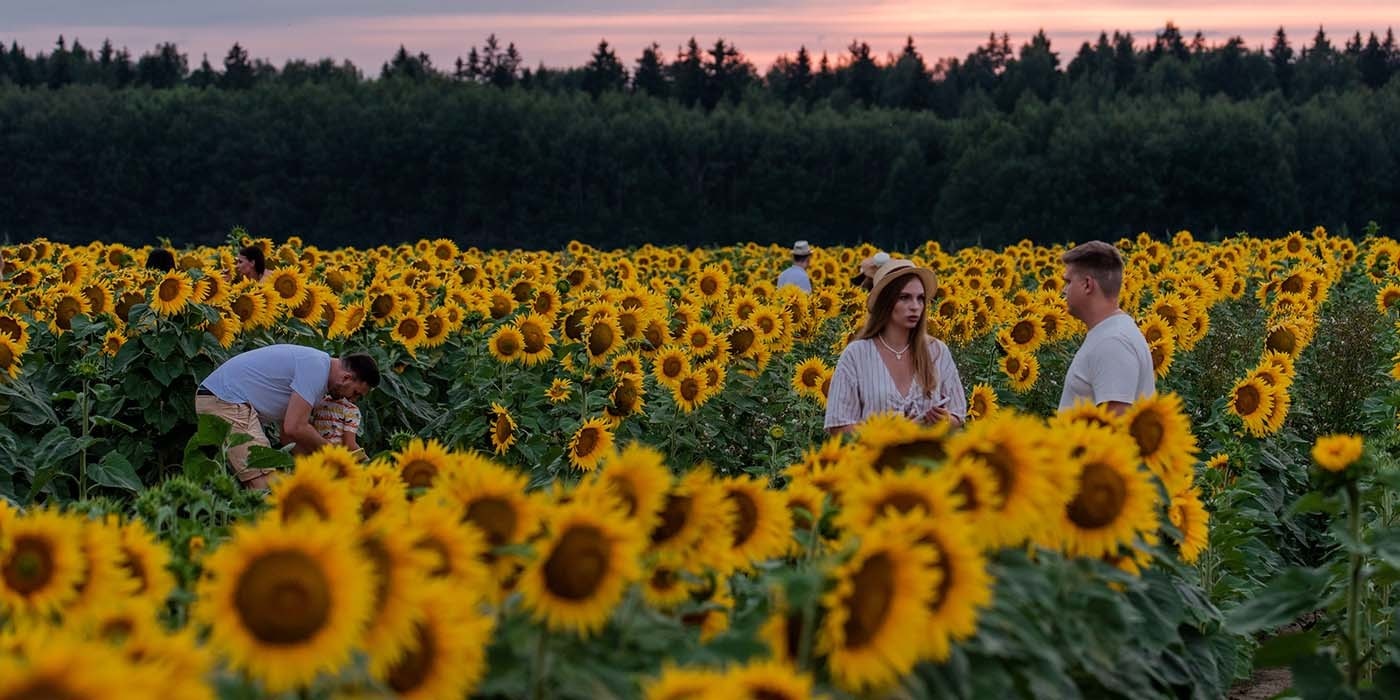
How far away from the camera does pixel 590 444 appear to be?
740 centimetres

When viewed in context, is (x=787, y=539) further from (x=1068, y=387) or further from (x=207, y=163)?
(x=207, y=163)

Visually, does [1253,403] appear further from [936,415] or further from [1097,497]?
[1097,497]

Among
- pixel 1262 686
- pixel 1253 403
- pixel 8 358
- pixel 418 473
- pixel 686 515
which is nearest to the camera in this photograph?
pixel 686 515

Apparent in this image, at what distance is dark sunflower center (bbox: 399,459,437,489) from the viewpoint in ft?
11.7

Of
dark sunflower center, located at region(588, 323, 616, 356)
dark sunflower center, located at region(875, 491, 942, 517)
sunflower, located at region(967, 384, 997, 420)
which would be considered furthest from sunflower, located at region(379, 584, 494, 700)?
dark sunflower center, located at region(588, 323, 616, 356)

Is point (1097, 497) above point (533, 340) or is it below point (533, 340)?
above

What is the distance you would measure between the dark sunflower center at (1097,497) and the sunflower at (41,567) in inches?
66.5

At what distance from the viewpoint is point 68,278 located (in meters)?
11.4

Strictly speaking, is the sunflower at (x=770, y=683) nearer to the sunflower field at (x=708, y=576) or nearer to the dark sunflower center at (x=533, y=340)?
the sunflower field at (x=708, y=576)

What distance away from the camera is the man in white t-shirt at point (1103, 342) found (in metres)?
5.77

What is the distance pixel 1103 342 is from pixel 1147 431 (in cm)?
242

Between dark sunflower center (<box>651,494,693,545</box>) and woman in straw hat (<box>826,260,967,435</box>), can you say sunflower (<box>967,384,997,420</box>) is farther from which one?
dark sunflower center (<box>651,494,693,545</box>)

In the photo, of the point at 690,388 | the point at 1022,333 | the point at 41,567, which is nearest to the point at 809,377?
the point at 690,388

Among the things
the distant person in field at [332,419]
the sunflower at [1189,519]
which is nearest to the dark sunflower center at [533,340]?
the distant person in field at [332,419]
